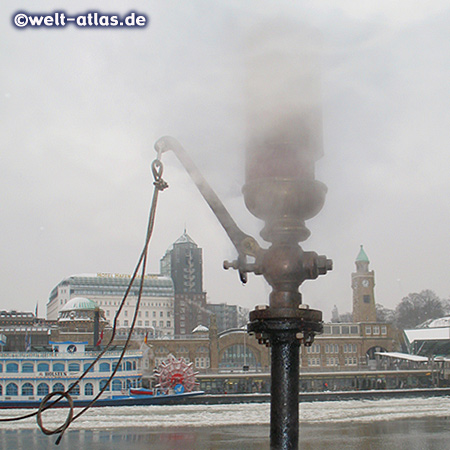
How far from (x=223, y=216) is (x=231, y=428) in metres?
27.4

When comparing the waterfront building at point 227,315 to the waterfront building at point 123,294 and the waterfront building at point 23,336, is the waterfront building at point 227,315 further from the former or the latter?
the waterfront building at point 23,336

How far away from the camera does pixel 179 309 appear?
99625 mm

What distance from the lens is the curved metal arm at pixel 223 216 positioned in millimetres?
2793

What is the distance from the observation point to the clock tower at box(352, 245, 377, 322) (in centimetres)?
6612

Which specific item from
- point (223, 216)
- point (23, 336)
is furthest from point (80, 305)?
point (223, 216)

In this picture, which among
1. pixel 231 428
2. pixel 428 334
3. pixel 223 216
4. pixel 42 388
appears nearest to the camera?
pixel 223 216

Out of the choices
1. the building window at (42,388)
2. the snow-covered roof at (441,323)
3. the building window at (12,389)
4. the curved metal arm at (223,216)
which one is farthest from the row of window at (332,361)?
the curved metal arm at (223,216)

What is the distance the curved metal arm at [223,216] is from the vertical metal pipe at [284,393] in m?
0.40

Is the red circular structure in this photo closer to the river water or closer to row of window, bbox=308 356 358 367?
the river water

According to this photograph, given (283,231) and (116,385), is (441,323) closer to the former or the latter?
(116,385)

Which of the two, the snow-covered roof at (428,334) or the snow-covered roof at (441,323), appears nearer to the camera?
the snow-covered roof at (428,334)

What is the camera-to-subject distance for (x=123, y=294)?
96.6 meters

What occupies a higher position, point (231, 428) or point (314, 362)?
point (314, 362)

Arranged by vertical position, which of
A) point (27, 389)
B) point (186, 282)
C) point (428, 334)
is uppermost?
point (186, 282)
